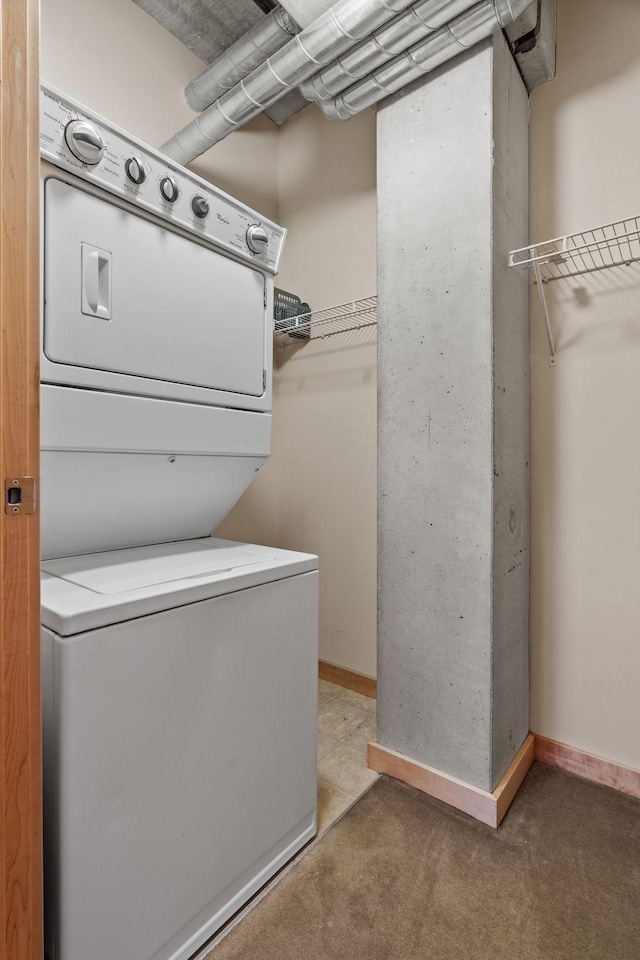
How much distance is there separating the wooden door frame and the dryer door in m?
0.32

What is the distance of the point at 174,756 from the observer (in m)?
1.07

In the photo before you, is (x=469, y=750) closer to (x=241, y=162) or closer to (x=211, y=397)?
(x=211, y=397)

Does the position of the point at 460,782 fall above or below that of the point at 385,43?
below

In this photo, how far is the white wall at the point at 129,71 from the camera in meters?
1.90

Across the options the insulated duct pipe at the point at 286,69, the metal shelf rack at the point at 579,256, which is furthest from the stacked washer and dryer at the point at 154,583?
the metal shelf rack at the point at 579,256

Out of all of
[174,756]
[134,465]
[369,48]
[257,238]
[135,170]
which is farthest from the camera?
[369,48]

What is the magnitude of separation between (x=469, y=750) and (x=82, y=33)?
10.3 ft

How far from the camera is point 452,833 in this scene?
154cm

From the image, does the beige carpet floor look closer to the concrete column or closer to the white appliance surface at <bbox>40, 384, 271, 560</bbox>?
the concrete column

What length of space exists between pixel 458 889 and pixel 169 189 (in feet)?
6.78

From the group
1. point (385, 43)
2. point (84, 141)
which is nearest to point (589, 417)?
point (385, 43)

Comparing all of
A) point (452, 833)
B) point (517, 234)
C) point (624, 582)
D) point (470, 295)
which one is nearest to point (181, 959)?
point (452, 833)

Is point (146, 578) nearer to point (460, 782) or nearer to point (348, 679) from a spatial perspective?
point (460, 782)

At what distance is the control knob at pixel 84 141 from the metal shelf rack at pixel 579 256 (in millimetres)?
1308
